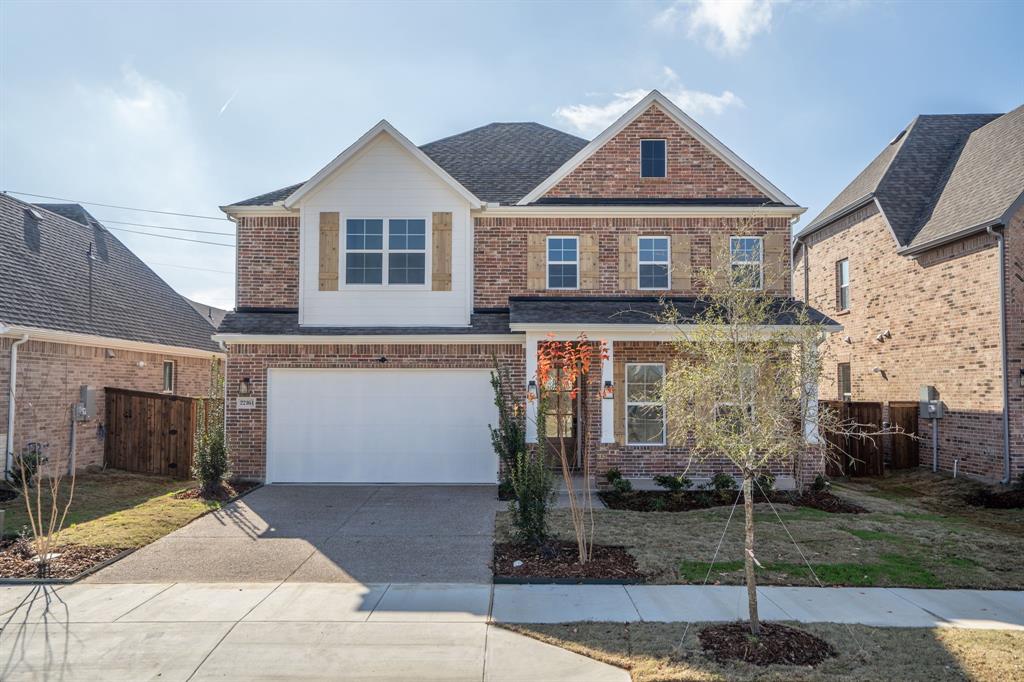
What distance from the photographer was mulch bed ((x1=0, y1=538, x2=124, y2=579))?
7332mm

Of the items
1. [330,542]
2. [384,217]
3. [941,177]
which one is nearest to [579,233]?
[384,217]

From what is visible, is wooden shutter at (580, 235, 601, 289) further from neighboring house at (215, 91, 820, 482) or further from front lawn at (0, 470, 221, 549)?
front lawn at (0, 470, 221, 549)

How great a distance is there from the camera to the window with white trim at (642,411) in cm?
1312

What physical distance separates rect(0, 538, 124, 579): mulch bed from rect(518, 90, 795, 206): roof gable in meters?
10.1

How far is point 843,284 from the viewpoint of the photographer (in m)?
19.1

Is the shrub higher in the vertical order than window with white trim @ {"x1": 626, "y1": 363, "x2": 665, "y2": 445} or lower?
lower

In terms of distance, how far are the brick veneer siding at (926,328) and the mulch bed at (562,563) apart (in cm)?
680

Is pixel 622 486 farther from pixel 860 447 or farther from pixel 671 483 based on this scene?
pixel 860 447

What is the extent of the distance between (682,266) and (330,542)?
9.25 metres

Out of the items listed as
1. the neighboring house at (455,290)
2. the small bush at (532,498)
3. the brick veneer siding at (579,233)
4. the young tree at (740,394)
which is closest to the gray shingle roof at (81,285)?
the neighboring house at (455,290)

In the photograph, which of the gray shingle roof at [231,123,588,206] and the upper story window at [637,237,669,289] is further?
the gray shingle roof at [231,123,588,206]

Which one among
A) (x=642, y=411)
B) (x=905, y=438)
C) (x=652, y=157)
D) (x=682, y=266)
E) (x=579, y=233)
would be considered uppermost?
(x=652, y=157)

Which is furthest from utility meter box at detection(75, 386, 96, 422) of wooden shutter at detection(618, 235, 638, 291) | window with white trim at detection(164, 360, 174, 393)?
wooden shutter at detection(618, 235, 638, 291)

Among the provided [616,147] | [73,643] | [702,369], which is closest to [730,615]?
[702,369]
